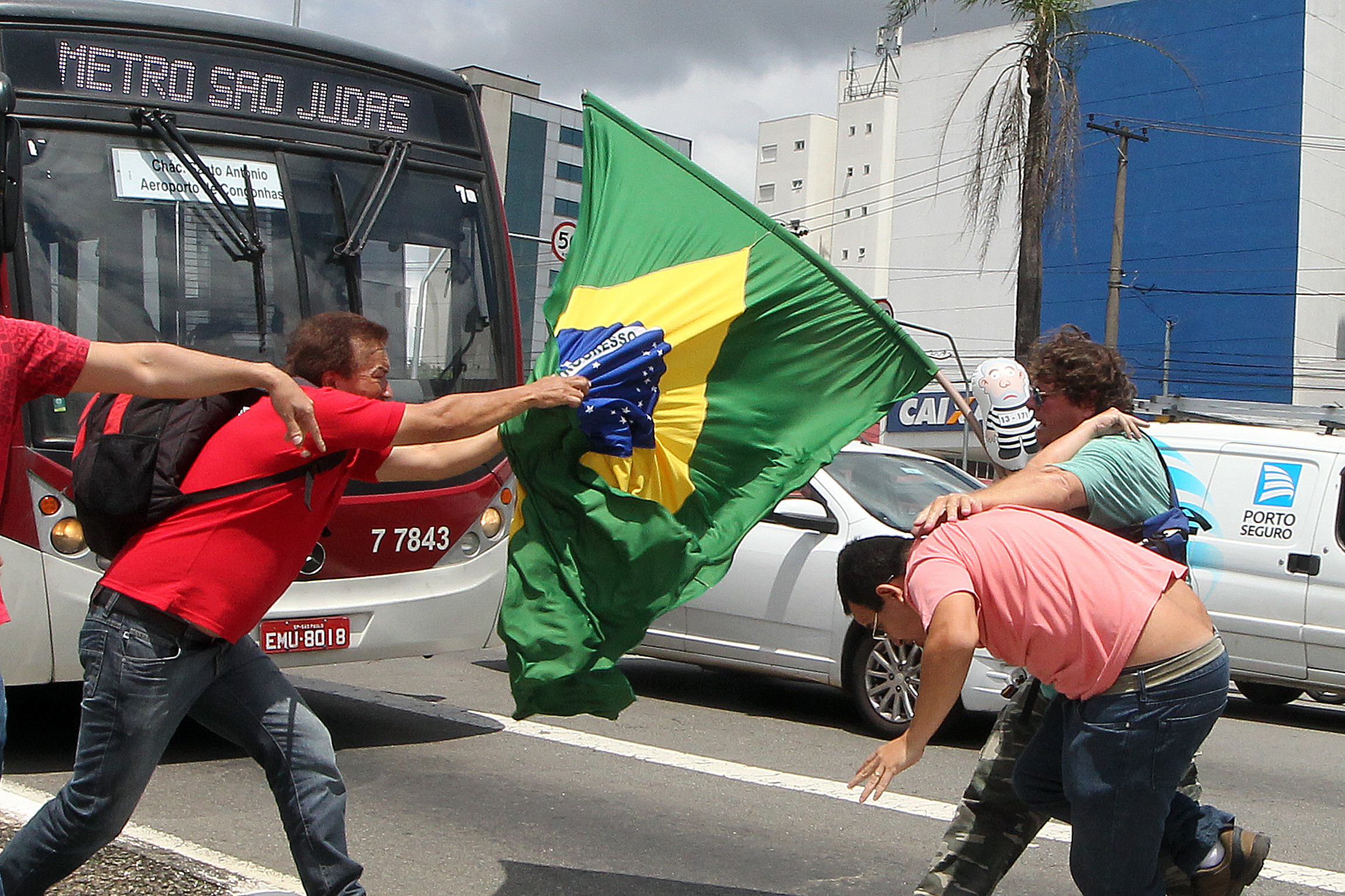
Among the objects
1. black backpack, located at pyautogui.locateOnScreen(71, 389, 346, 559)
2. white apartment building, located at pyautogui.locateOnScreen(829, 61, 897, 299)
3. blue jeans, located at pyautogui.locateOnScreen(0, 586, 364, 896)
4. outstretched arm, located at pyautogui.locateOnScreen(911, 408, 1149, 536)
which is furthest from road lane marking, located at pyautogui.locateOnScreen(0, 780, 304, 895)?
white apartment building, located at pyautogui.locateOnScreen(829, 61, 897, 299)

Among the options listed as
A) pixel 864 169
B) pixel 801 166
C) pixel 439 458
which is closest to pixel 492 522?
pixel 439 458

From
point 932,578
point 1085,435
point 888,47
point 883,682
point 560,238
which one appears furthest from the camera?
point 888,47

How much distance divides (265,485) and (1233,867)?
A: 9.10ft

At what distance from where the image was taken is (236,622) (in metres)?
3.72

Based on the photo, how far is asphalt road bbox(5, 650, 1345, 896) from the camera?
17.1ft

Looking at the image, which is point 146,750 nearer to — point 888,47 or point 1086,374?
point 1086,374

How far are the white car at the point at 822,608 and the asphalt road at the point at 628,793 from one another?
0.32 meters

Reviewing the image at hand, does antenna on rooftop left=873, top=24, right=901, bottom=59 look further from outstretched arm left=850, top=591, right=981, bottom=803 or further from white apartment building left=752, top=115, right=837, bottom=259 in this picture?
outstretched arm left=850, top=591, right=981, bottom=803

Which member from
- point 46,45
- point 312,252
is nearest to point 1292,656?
point 312,252

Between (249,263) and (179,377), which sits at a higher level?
(249,263)

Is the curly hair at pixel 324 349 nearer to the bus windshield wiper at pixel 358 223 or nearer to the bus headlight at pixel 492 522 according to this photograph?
the bus windshield wiper at pixel 358 223

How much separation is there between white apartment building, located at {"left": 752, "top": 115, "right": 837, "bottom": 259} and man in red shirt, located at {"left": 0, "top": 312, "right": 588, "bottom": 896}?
88.4m

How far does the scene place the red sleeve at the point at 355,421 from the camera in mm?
3713

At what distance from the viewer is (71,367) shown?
3.09 m
